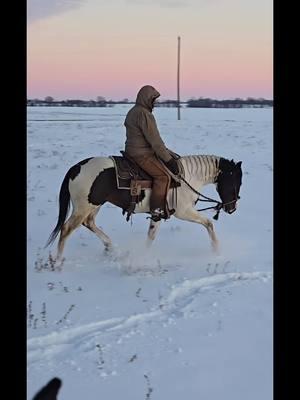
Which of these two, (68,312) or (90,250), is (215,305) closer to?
(68,312)

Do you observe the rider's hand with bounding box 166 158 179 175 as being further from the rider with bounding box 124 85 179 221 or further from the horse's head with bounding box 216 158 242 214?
the horse's head with bounding box 216 158 242 214

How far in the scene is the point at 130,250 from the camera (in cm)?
682

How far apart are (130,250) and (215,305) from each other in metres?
2.05

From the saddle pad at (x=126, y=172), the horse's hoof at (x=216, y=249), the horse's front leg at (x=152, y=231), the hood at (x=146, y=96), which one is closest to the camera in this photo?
the hood at (x=146, y=96)

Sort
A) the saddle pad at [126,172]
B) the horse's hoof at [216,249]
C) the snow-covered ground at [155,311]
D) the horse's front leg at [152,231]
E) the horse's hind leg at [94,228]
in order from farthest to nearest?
1. the horse's front leg at [152,231]
2. the horse's hoof at [216,249]
3. the horse's hind leg at [94,228]
4. the saddle pad at [126,172]
5. the snow-covered ground at [155,311]

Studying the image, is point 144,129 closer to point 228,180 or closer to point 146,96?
point 146,96

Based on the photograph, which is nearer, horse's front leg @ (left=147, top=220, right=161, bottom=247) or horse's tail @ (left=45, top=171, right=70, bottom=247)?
horse's tail @ (left=45, top=171, right=70, bottom=247)

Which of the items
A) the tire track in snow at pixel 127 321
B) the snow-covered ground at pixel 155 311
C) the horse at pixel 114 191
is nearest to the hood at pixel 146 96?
the horse at pixel 114 191

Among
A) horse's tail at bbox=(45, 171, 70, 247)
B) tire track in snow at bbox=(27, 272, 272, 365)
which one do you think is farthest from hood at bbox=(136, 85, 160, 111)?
tire track in snow at bbox=(27, 272, 272, 365)

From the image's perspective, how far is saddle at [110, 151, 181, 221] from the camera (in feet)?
19.9

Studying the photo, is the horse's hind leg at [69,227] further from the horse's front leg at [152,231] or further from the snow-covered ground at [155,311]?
the horse's front leg at [152,231]

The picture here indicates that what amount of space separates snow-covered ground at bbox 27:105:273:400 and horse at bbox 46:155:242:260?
417 millimetres

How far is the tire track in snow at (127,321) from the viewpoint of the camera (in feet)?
13.3
